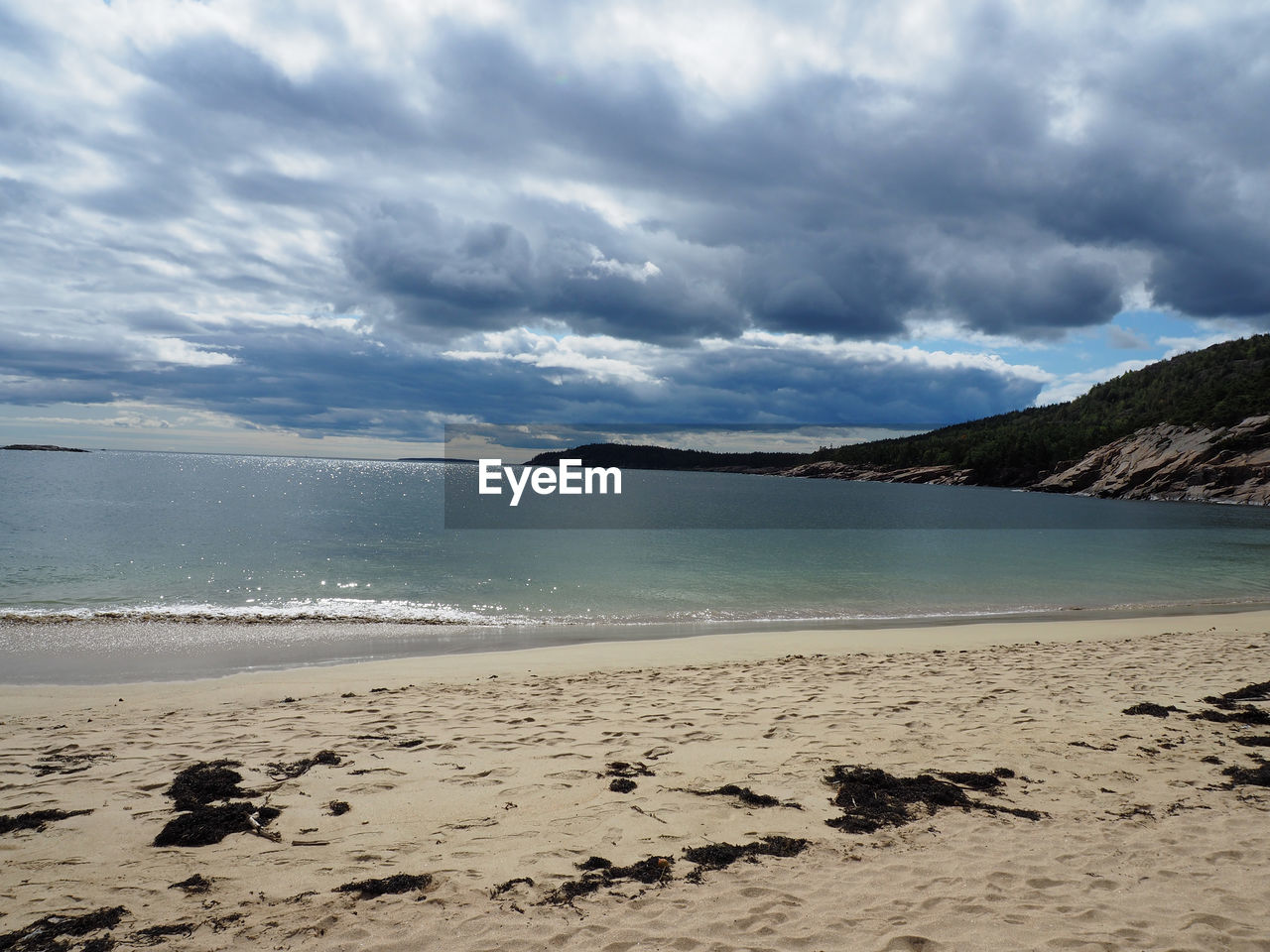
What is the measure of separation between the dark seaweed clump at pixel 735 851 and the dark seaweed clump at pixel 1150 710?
6.75m

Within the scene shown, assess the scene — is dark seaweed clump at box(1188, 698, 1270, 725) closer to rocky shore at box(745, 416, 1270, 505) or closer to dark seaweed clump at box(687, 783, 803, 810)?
dark seaweed clump at box(687, 783, 803, 810)

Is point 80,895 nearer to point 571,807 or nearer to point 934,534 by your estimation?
point 571,807

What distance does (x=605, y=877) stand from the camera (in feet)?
17.7

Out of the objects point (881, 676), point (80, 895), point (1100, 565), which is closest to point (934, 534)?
point (1100, 565)

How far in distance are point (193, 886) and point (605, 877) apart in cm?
327

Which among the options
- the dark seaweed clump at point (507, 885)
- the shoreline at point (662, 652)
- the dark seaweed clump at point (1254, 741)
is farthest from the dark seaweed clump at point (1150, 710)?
the dark seaweed clump at point (507, 885)

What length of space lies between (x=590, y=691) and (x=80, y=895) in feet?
24.2

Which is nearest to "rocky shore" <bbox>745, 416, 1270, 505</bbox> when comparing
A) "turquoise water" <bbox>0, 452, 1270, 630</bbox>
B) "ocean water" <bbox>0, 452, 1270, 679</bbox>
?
"ocean water" <bbox>0, 452, 1270, 679</bbox>

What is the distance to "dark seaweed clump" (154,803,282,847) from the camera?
19.5 ft

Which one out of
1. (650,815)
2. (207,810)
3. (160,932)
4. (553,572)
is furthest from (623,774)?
(553,572)

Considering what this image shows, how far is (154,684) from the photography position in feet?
41.5

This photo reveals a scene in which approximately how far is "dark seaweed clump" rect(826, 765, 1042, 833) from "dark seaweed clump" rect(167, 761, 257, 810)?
6160 millimetres

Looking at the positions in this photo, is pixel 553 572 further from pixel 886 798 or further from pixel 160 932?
pixel 160 932

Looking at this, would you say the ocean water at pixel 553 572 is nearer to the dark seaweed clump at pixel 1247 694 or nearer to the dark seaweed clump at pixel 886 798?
the dark seaweed clump at pixel 1247 694
